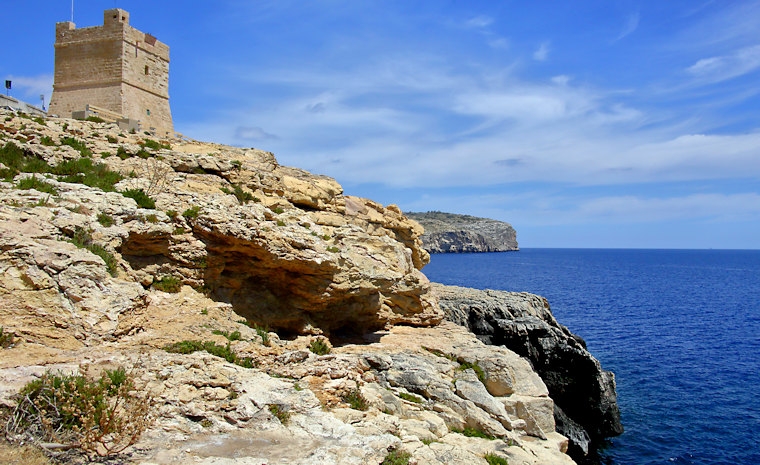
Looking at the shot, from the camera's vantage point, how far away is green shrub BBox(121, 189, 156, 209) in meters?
14.7

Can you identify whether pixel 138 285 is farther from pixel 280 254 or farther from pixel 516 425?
pixel 516 425

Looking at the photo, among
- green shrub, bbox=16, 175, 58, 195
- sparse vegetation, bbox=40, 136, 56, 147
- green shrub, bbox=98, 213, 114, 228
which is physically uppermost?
sparse vegetation, bbox=40, 136, 56, 147

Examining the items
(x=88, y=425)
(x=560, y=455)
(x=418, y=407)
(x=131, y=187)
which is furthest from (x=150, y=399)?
(x=560, y=455)

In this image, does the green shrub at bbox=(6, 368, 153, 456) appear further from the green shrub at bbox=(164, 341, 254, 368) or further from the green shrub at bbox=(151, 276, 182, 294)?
the green shrub at bbox=(151, 276, 182, 294)

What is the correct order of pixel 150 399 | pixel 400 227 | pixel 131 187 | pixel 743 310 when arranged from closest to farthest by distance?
pixel 150 399 → pixel 131 187 → pixel 400 227 → pixel 743 310

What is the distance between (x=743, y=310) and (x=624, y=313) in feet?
55.6

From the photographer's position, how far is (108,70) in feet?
87.5

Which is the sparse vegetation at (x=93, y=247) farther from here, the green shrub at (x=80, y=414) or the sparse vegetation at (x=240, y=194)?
the sparse vegetation at (x=240, y=194)

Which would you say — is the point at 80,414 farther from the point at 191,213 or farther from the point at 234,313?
the point at 191,213

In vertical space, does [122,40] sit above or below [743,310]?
above

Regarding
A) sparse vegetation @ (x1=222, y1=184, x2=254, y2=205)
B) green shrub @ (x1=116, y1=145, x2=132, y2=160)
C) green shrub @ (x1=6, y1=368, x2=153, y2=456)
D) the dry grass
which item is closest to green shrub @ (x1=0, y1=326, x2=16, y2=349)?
green shrub @ (x1=6, y1=368, x2=153, y2=456)

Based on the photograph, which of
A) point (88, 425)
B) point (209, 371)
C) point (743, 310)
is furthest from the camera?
point (743, 310)

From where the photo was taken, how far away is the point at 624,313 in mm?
58344

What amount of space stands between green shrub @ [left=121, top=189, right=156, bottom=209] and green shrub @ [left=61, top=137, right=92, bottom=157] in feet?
9.70
